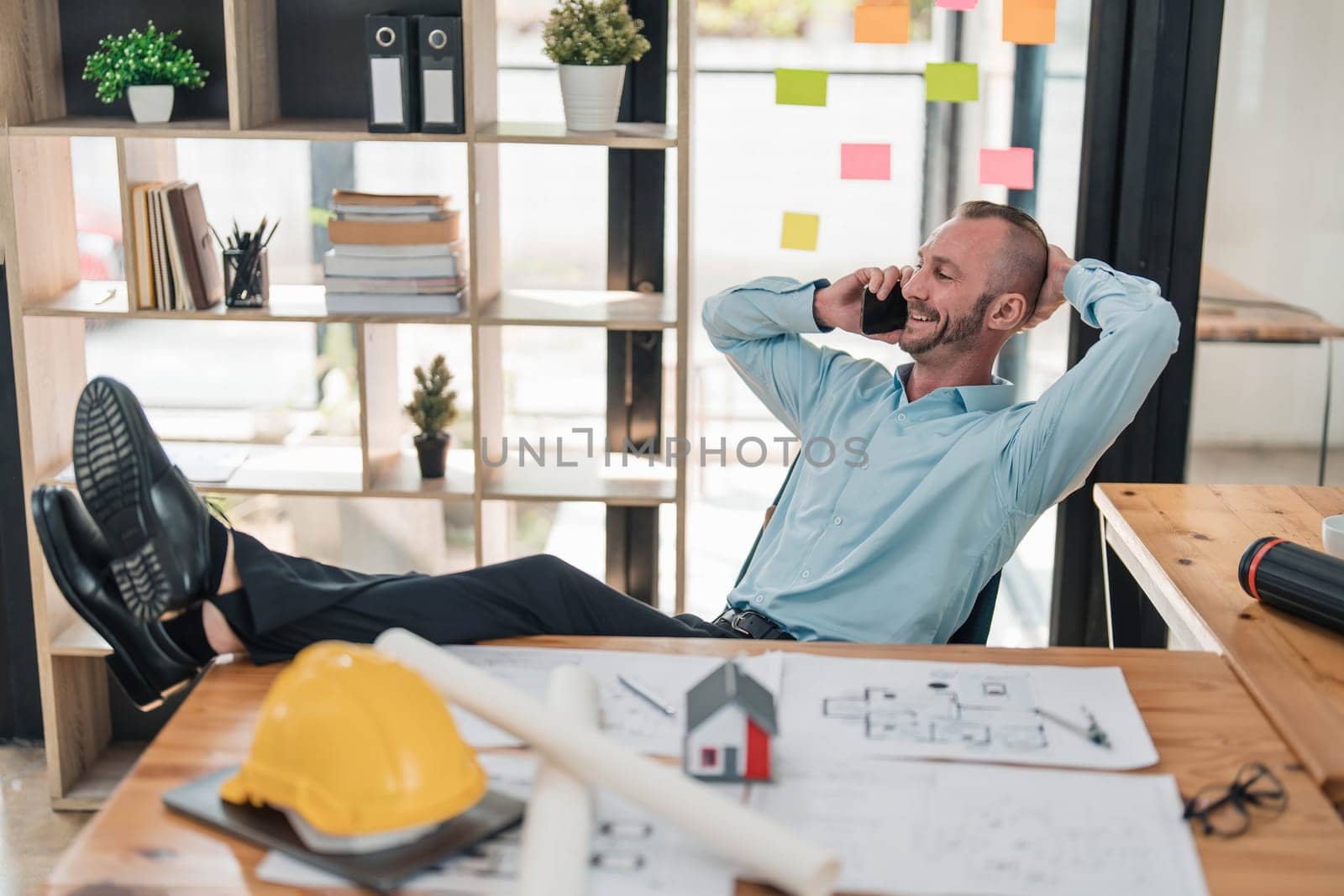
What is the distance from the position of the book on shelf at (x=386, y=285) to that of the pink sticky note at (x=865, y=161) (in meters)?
0.89

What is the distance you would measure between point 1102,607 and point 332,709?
2.29 metres

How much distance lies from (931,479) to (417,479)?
1.18 m

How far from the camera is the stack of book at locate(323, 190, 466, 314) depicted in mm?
2693

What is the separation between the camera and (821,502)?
2283 millimetres

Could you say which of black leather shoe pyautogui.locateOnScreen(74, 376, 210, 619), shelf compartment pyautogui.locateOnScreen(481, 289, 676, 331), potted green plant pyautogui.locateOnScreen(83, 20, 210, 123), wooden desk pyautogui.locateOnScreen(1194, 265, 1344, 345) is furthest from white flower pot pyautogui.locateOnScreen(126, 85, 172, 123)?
wooden desk pyautogui.locateOnScreen(1194, 265, 1344, 345)

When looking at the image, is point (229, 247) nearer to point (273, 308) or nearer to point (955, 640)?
point (273, 308)

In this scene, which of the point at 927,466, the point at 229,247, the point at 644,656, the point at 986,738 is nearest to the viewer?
the point at 986,738

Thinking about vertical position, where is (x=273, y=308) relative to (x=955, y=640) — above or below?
above

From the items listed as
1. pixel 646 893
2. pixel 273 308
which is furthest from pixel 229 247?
pixel 646 893

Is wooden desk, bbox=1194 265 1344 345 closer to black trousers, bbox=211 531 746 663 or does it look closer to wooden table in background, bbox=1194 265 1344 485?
wooden table in background, bbox=1194 265 1344 485

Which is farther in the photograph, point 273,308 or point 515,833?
point 273,308

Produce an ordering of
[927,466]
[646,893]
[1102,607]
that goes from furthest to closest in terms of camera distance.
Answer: [1102,607] < [927,466] < [646,893]

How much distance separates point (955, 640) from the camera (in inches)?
86.9

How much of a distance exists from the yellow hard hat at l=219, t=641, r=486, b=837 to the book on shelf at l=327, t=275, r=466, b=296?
157 centimetres
